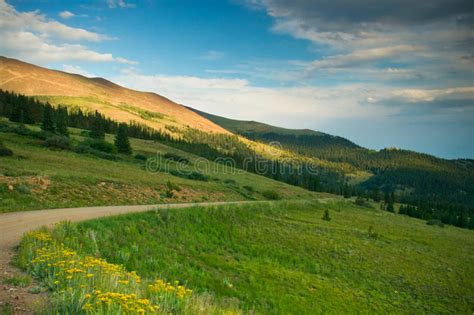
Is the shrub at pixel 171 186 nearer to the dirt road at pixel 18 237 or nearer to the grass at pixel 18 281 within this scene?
the dirt road at pixel 18 237

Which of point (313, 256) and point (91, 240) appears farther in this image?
point (313, 256)

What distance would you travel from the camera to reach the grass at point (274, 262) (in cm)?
1429

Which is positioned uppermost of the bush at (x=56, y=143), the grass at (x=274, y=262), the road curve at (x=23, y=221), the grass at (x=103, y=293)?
the grass at (x=103, y=293)

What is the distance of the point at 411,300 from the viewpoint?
1938cm

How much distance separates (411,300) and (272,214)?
15534mm

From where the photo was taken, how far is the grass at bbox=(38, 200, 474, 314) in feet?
46.9

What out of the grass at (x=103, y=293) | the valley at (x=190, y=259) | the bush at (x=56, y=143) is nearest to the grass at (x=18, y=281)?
the valley at (x=190, y=259)

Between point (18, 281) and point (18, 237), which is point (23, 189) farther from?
point (18, 281)

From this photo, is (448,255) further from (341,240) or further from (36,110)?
(36,110)

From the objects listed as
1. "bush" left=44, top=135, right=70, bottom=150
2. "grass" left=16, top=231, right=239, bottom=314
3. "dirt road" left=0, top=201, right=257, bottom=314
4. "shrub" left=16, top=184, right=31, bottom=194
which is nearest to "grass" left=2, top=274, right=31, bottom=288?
"dirt road" left=0, top=201, right=257, bottom=314

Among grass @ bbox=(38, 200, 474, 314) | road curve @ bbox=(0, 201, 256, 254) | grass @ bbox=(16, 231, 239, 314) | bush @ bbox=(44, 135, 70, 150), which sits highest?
grass @ bbox=(16, 231, 239, 314)

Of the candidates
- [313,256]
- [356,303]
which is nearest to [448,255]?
[313,256]

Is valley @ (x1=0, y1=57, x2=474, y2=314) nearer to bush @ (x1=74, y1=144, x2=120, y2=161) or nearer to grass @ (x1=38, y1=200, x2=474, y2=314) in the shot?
grass @ (x1=38, y1=200, x2=474, y2=314)

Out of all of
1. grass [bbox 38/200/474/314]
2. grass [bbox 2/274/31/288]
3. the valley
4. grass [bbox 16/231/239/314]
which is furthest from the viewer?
grass [bbox 38/200/474/314]
